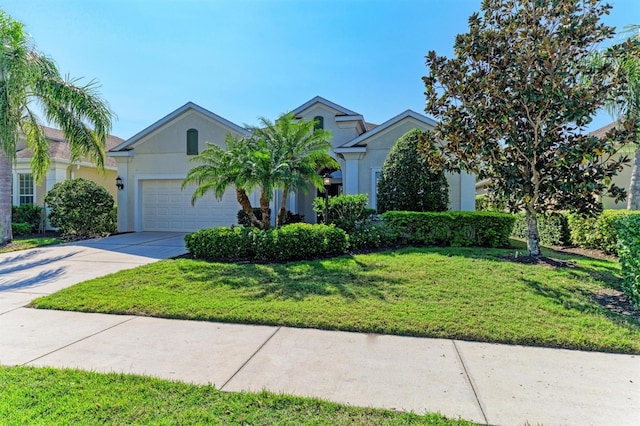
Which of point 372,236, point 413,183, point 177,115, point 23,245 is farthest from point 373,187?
point 23,245

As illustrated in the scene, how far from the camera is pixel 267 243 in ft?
27.1

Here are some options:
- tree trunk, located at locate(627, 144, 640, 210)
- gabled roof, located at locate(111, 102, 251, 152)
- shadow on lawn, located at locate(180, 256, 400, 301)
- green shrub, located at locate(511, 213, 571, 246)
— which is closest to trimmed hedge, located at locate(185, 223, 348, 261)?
shadow on lawn, located at locate(180, 256, 400, 301)

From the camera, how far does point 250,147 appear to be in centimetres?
992

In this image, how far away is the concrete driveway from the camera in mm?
Answer: 6400

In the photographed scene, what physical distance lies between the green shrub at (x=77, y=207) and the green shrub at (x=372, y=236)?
10.1m

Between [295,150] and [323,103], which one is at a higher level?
[323,103]

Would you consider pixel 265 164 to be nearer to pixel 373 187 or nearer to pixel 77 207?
pixel 373 187

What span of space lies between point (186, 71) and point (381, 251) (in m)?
9.19

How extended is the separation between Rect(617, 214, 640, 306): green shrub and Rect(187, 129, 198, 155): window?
45.1ft

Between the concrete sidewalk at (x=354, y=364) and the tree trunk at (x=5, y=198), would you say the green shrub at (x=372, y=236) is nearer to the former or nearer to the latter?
the concrete sidewalk at (x=354, y=364)

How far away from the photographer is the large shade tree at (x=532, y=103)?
678 centimetres

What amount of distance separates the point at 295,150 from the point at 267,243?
132 inches

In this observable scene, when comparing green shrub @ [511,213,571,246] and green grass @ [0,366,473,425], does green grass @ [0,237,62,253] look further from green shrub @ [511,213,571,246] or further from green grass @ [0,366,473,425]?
green shrub @ [511,213,571,246]

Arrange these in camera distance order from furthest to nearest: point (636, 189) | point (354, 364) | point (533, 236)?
point (636, 189), point (533, 236), point (354, 364)
